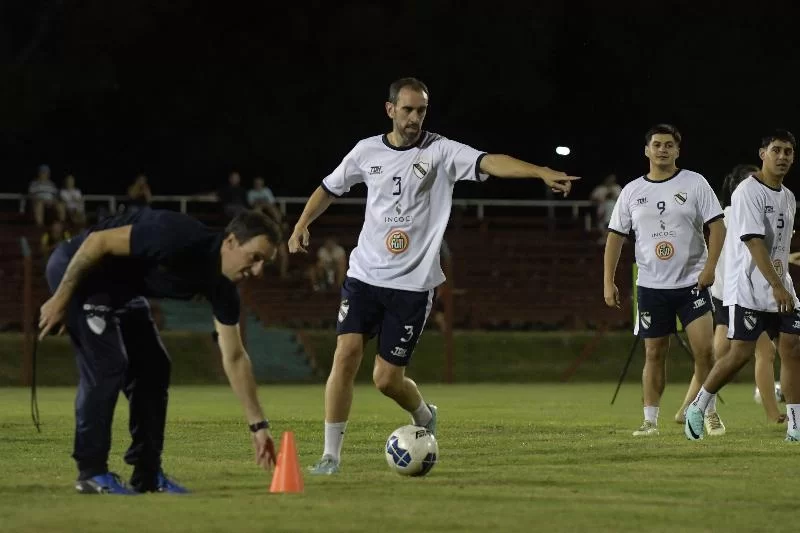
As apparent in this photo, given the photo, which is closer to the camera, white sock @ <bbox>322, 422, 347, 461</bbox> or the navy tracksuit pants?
the navy tracksuit pants

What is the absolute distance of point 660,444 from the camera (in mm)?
12242

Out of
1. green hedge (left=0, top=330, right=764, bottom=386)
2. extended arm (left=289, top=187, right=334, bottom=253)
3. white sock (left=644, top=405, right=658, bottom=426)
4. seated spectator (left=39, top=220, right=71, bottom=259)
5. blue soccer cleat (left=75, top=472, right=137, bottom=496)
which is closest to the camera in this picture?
blue soccer cleat (left=75, top=472, right=137, bottom=496)

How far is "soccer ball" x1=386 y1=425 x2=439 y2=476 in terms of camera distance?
32.0 feet

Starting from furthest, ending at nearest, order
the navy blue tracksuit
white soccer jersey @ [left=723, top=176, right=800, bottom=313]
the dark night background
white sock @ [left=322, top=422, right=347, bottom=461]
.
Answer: the dark night background < white soccer jersey @ [left=723, top=176, right=800, bottom=313] < white sock @ [left=322, top=422, right=347, bottom=461] < the navy blue tracksuit

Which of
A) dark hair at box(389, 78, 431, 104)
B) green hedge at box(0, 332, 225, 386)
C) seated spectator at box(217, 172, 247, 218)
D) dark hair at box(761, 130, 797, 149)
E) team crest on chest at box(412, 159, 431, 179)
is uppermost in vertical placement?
dark hair at box(389, 78, 431, 104)

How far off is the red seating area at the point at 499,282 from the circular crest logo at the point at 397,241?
1722cm

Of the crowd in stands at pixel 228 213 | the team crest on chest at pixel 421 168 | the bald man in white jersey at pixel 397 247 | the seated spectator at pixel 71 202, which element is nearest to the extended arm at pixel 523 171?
the bald man in white jersey at pixel 397 247

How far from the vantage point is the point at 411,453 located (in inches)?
384

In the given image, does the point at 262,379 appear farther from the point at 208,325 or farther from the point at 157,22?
the point at 157,22

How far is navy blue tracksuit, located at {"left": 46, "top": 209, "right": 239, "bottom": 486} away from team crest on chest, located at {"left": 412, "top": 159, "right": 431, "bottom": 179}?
2217 millimetres

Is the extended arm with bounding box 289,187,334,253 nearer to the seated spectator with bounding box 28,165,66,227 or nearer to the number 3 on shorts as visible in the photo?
the number 3 on shorts

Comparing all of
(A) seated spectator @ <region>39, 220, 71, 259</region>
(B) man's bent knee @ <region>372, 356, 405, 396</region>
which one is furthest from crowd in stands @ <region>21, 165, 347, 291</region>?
(B) man's bent knee @ <region>372, 356, 405, 396</region>

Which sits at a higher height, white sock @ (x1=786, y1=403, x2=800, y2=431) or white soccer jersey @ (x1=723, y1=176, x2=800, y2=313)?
white soccer jersey @ (x1=723, y1=176, x2=800, y2=313)

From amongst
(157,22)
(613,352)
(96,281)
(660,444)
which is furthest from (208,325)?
(96,281)
